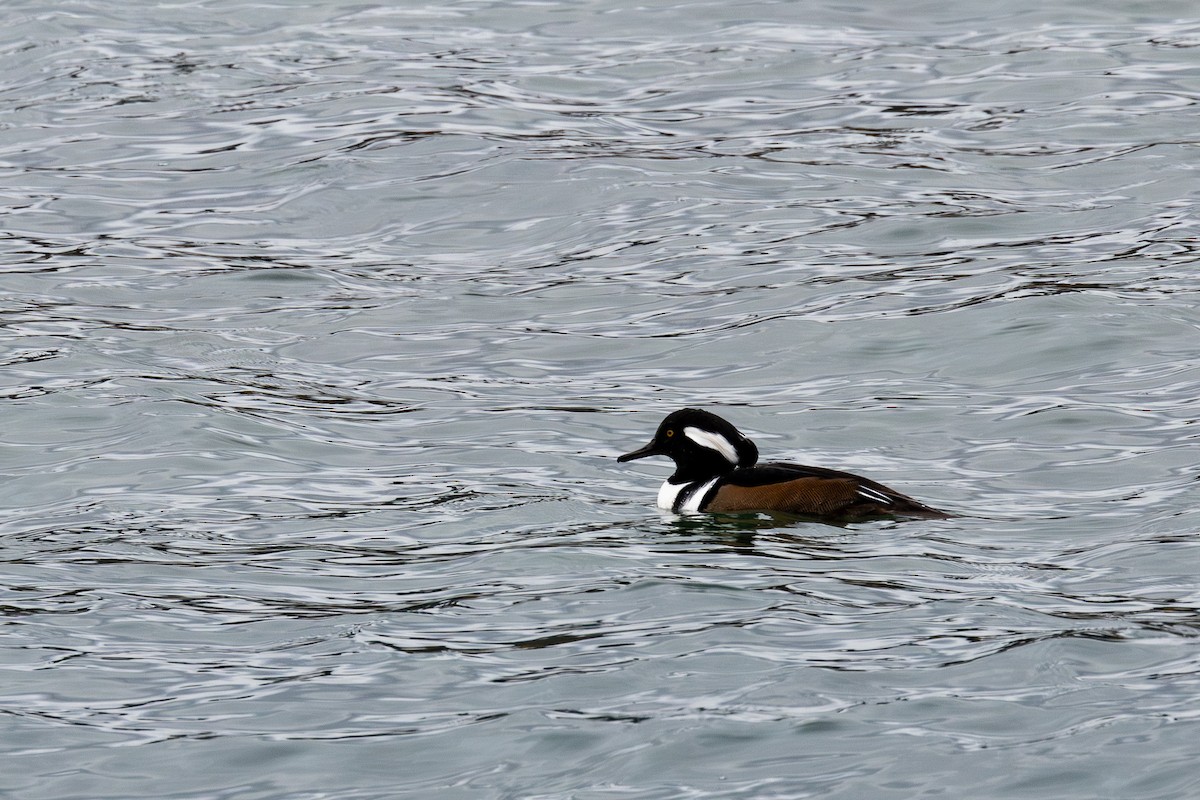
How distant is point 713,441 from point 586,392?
240cm

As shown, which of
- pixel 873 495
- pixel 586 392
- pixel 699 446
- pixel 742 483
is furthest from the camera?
pixel 586 392

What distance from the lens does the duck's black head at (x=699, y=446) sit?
1148 centimetres

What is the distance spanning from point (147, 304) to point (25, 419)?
123 inches

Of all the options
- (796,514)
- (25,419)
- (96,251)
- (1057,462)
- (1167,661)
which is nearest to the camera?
(1167,661)

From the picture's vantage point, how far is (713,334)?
598 inches

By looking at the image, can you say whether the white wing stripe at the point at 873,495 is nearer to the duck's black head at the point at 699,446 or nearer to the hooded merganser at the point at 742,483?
the hooded merganser at the point at 742,483

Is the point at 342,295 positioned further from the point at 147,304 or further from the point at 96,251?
the point at 96,251

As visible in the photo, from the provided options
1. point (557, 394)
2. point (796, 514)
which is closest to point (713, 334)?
point (557, 394)

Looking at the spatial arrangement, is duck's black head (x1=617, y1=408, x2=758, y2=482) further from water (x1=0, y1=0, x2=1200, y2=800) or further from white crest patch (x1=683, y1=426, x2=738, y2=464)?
water (x1=0, y1=0, x2=1200, y2=800)

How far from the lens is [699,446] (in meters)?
11.5

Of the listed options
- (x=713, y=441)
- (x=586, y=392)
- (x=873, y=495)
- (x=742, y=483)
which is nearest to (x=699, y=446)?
(x=713, y=441)

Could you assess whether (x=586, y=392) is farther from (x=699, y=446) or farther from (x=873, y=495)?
(x=873, y=495)

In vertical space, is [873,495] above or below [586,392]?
above

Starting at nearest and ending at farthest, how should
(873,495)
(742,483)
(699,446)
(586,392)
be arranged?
(873,495)
(742,483)
(699,446)
(586,392)
